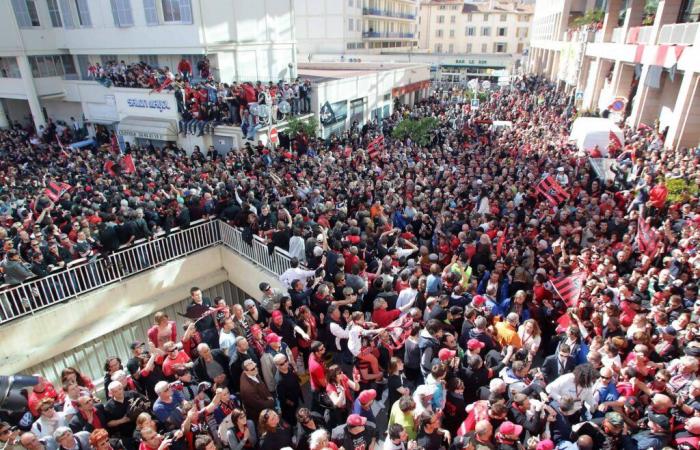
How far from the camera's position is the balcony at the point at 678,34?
15.8 m

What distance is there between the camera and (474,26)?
75.4 metres

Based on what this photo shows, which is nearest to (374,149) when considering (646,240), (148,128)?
(646,240)

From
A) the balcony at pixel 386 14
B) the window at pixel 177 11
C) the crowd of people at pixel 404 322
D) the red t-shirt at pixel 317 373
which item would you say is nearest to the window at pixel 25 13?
the window at pixel 177 11

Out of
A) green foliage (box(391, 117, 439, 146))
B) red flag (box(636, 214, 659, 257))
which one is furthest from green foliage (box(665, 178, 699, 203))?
green foliage (box(391, 117, 439, 146))

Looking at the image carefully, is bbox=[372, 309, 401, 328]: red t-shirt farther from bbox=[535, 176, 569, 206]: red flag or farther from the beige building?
the beige building

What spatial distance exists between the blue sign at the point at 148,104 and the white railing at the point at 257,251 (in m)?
10.4

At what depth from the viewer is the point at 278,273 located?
9414 mm

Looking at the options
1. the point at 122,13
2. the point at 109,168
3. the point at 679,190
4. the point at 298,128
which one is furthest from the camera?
the point at 122,13

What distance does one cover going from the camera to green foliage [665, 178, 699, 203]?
10.7m

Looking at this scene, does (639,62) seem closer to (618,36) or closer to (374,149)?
(618,36)

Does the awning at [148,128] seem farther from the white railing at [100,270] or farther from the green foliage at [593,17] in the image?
the green foliage at [593,17]

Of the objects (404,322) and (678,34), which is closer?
(404,322)

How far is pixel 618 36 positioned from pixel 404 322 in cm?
2798

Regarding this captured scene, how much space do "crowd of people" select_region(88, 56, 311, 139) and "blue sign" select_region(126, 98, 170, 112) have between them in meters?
0.54
